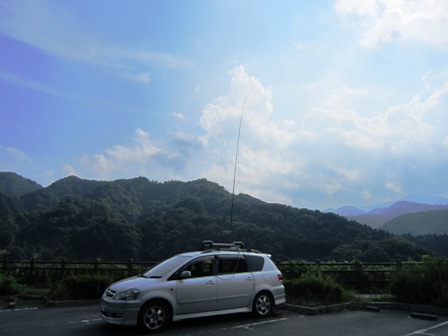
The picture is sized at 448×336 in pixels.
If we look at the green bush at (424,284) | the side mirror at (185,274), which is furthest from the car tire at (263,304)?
the green bush at (424,284)

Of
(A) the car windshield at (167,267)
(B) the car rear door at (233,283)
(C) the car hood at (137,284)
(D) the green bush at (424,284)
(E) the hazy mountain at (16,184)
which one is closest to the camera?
(C) the car hood at (137,284)

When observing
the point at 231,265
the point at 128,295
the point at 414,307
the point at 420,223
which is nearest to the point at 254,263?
the point at 231,265

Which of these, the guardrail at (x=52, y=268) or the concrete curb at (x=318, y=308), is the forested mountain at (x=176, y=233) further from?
the concrete curb at (x=318, y=308)

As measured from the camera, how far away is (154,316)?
24.3 feet

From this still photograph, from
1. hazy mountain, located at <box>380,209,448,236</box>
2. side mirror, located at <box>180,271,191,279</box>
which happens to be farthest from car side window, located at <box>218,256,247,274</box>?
hazy mountain, located at <box>380,209,448,236</box>

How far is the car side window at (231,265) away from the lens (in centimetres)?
868

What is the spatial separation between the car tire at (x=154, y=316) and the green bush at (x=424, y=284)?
748cm

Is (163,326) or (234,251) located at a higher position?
(234,251)

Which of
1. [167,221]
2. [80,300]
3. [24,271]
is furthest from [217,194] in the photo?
[80,300]

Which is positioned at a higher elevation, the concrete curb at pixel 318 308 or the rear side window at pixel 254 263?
the rear side window at pixel 254 263

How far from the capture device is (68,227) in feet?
175

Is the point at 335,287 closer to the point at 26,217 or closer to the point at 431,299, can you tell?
the point at 431,299

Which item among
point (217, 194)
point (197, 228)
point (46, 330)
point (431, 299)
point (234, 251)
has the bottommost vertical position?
point (46, 330)

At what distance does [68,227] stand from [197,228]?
743 inches
